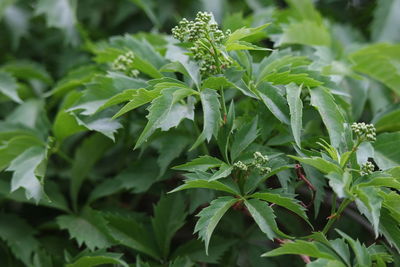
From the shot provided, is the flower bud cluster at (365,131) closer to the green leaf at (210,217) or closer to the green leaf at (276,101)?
the green leaf at (276,101)

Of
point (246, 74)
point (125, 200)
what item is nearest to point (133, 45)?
point (246, 74)

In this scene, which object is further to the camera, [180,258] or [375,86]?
[375,86]

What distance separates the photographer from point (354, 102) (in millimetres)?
1236

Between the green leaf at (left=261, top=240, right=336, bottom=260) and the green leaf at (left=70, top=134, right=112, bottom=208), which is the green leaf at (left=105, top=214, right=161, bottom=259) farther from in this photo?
the green leaf at (left=261, top=240, right=336, bottom=260)

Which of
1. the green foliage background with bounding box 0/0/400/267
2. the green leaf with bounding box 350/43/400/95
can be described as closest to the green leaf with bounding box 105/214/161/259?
the green foliage background with bounding box 0/0/400/267

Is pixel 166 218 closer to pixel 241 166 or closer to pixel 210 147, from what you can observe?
pixel 210 147

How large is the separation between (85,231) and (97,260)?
146mm

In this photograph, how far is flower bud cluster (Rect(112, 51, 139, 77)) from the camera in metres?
1.08

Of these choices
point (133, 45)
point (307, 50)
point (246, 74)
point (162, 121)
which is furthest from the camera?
point (307, 50)

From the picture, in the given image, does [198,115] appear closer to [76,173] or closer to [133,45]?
[133,45]

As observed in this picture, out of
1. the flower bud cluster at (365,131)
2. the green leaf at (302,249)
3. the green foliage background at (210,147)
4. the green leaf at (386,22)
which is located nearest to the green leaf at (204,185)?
the green foliage background at (210,147)

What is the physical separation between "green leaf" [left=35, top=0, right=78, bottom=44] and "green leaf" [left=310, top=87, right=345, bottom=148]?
863mm

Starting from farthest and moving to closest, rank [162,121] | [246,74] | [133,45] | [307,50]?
1. [307,50]
2. [133,45]
3. [246,74]
4. [162,121]

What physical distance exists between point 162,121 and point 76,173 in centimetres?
47
